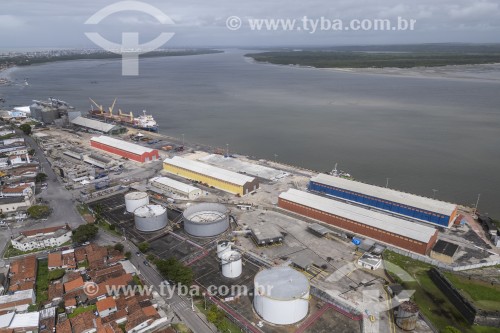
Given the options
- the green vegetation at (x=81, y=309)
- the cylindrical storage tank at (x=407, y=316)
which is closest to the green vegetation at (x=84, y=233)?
the green vegetation at (x=81, y=309)

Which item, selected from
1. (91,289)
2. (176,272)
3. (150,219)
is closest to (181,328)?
(176,272)

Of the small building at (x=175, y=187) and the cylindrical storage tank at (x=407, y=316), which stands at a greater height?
the small building at (x=175, y=187)

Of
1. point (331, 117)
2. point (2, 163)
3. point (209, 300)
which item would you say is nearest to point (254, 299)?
point (209, 300)

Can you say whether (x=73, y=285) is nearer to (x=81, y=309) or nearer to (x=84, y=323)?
(x=81, y=309)

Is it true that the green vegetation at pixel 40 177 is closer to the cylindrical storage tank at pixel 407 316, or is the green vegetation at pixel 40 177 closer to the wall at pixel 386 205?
the wall at pixel 386 205

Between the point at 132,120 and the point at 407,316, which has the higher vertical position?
the point at 132,120

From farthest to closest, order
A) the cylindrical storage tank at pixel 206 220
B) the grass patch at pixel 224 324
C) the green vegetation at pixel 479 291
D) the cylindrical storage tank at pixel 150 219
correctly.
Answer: the cylindrical storage tank at pixel 150 219
the cylindrical storage tank at pixel 206 220
the green vegetation at pixel 479 291
the grass patch at pixel 224 324
